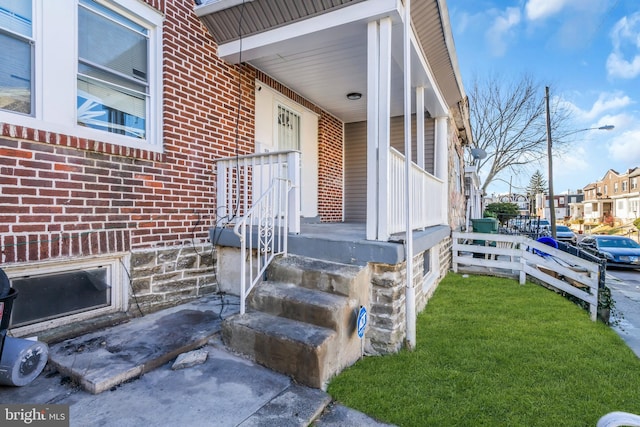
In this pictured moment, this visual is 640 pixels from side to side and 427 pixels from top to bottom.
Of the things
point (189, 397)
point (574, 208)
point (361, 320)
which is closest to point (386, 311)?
point (361, 320)

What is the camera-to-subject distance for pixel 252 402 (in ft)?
6.64

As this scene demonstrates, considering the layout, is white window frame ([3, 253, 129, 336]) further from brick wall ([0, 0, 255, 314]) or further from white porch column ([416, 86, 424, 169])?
white porch column ([416, 86, 424, 169])

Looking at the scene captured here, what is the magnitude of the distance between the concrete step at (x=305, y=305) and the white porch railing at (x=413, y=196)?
3.13ft

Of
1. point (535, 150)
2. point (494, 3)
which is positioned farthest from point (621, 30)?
point (494, 3)

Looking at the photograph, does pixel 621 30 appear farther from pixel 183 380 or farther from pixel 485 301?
pixel 183 380

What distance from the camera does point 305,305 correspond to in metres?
2.66

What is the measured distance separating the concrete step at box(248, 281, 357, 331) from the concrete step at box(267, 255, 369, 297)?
0.06m

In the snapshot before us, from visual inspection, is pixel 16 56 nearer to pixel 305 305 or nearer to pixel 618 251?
pixel 305 305

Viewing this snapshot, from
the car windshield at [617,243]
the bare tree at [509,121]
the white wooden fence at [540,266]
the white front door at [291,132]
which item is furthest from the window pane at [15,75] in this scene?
the bare tree at [509,121]

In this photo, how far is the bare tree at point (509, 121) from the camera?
18859mm

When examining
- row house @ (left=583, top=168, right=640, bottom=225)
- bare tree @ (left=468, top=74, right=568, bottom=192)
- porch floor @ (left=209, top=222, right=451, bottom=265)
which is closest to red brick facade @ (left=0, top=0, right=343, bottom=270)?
porch floor @ (left=209, top=222, right=451, bottom=265)

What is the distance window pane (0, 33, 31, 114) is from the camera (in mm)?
2504

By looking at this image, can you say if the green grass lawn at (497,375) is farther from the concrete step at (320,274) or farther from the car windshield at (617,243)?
the car windshield at (617,243)

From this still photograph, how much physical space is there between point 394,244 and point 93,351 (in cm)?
256
